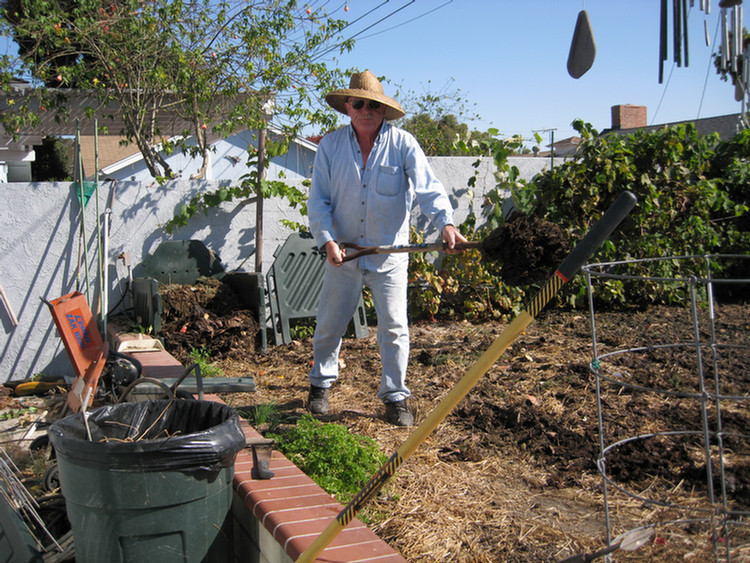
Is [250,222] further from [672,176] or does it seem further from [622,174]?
[672,176]

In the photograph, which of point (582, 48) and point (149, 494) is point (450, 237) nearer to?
point (582, 48)

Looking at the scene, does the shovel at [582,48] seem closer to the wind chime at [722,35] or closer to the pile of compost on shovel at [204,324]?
the wind chime at [722,35]

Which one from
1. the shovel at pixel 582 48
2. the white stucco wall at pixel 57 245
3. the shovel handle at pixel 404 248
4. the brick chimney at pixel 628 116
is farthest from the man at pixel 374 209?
the brick chimney at pixel 628 116

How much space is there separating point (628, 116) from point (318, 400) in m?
33.4

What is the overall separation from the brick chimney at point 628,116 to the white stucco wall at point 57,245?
30.9 m

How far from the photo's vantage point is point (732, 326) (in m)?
6.12

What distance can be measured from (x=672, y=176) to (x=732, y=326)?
2048 millimetres

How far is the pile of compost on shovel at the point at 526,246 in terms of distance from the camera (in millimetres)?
2865

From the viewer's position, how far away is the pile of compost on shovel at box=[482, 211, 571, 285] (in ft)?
9.40

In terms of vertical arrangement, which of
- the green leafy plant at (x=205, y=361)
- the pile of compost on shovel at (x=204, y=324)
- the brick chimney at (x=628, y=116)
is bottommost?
the green leafy plant at (x=205, y=361)

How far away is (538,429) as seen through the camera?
11.8 ft

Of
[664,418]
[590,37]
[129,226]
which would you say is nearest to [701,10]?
[590,37]

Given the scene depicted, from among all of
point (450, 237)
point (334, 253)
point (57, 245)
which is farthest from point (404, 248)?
point (57, 245)

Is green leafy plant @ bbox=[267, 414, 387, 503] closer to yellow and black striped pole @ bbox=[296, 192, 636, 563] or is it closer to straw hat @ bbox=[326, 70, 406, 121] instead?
yellow and black striped pole @ bbox=[296, 192, 636, 563]
